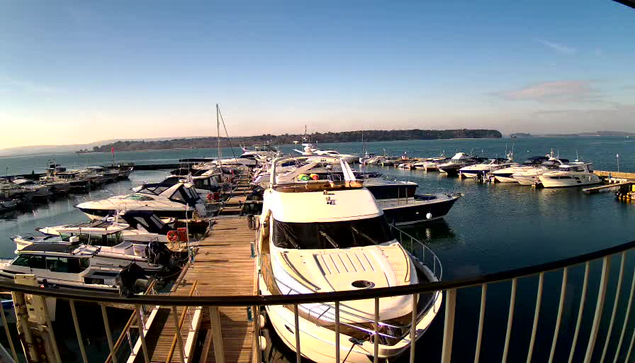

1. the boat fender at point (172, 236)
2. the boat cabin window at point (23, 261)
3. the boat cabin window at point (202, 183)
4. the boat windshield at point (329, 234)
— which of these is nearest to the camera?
the boat windshield at point (329, 234)

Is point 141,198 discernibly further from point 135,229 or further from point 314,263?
point 314,263

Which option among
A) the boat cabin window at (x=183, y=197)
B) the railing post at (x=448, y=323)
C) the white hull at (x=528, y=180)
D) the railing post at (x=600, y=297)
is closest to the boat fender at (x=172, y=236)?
the boat cabin window at (x=183, y=197)

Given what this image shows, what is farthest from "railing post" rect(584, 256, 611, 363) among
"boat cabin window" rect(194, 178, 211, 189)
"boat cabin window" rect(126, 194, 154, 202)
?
"boat cabin window" rect(194, 178, 211, 189)

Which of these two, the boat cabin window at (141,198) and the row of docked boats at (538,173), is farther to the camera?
the row of docked boats at (538,173)

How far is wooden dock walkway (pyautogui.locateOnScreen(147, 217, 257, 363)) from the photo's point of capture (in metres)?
7.59

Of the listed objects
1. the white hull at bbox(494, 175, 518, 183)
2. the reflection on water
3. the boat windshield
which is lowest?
the reflection on water

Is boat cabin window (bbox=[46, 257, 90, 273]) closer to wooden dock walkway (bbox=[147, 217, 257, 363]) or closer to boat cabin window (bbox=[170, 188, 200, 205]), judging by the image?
wooden dock walkway (bbox=[147, 217, 257, 363])

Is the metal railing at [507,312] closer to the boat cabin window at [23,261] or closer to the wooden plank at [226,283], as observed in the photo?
the wooden plank at [226,283]

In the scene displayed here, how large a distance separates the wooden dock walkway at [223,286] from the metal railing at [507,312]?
577 mm

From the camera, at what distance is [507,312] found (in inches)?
469

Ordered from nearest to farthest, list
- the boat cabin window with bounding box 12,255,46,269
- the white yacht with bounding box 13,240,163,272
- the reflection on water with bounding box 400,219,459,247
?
the boat cabin window with bounding box 12,255,46,269 < the white yacht with bounding box 13,240,163,272 < the reflection on water with bounding box 400,219,459,247

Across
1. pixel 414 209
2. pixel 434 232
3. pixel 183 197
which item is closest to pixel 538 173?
pixel 414 209

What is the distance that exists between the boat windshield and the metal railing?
68.2 inches

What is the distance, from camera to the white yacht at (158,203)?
77.3ft
